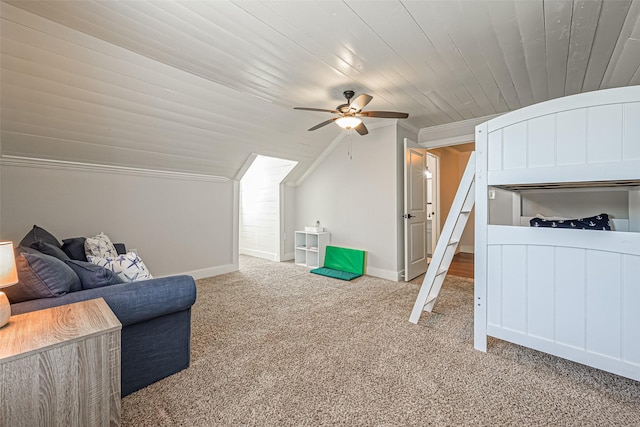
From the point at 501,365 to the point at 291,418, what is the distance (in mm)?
1494

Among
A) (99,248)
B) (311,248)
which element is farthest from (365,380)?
(311,248)

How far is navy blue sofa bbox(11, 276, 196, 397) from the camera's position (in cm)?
154

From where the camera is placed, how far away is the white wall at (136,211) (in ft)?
9.35

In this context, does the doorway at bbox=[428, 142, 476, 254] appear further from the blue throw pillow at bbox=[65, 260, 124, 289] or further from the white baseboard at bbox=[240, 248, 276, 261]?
the blue throw pillow at bbox=[65, 260, 124, 289]

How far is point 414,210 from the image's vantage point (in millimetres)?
4168

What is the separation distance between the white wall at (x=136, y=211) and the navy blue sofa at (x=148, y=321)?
2.13 meters

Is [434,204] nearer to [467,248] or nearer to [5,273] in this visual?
[467,248]

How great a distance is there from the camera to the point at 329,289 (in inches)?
142

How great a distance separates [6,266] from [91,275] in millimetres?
565

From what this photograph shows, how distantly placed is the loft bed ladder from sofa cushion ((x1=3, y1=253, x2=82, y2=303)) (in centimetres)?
265

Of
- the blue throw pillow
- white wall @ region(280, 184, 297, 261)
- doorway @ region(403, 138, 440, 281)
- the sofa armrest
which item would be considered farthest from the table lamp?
white wall @ region(280, 184, 297, 261)

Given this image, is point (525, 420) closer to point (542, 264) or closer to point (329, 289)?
point (542, 264)

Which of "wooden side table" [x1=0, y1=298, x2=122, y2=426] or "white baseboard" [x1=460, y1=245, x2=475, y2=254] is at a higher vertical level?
"wooden side table" [x1=0, y1=298, x2=122, y2=426]

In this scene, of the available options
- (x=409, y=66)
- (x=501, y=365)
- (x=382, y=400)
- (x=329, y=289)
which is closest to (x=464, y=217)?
(x=501, y=365)
